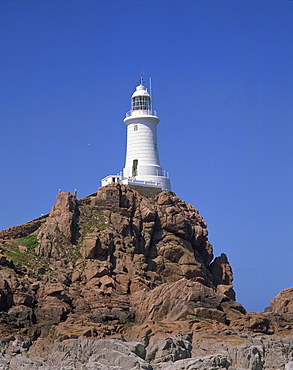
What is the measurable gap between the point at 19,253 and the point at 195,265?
59.2ft

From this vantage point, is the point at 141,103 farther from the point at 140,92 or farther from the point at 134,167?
the point at 134,167

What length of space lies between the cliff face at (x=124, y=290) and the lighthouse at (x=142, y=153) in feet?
7.32

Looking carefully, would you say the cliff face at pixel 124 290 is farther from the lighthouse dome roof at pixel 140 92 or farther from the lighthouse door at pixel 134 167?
the lighthouse dome roof at pixel 140 92

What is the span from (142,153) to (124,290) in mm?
21670

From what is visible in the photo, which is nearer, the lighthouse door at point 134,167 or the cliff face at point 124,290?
the cliff face at point 124,290

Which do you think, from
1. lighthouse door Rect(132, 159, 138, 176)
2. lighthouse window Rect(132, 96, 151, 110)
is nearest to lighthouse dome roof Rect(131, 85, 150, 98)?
lighthouse window Rect(132, 96, 151, 110)

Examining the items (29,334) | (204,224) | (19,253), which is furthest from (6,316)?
(204,224)

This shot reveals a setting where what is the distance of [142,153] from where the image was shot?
116 meters

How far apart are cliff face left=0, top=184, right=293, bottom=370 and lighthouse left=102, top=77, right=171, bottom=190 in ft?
7.32

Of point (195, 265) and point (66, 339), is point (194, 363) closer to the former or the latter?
point (66, 339)

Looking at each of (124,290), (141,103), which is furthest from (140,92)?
(124,290)

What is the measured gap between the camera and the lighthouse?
115438 mm

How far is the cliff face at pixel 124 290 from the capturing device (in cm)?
8312

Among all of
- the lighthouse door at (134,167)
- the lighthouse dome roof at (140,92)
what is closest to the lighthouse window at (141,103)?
the lighthouse dome roof at (140,92)
